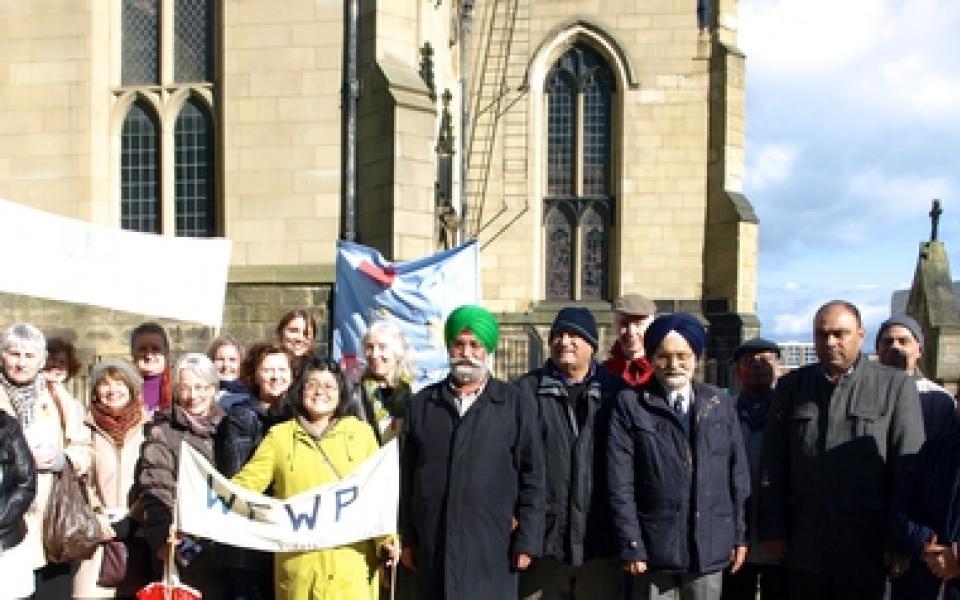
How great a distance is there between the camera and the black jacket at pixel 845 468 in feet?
16.2

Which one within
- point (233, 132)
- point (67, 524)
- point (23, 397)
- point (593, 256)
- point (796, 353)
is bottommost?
point (796, 353)

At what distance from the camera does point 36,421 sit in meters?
5.21

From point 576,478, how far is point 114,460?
8.54ft

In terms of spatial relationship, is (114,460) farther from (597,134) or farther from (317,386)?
A: (597,134)

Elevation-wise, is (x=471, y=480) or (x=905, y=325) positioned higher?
(x=905, y=325)

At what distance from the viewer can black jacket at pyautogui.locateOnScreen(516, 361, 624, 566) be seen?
512cm

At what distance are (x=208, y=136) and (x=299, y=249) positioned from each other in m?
2.00

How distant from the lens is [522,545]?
16.3ft

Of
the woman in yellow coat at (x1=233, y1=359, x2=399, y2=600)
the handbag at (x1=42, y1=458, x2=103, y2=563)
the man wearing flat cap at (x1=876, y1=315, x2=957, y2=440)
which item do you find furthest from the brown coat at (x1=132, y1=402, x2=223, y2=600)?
the man wearing flat cap at (x1=876, y1=315, x2=957, y2=440)

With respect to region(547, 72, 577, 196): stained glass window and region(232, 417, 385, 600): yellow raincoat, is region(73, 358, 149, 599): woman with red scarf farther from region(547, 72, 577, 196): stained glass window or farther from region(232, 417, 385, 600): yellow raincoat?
region(547, 72, 577, 196): stained glass window

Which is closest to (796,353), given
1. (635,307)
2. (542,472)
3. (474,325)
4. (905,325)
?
(905,325)

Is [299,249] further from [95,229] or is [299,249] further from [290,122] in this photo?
[95,229]

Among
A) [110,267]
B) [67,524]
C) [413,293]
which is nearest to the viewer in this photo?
[67,524]

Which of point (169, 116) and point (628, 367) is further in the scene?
point (169, 116)
